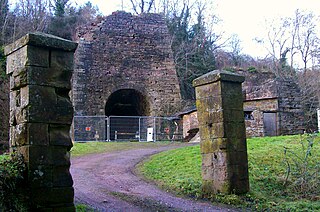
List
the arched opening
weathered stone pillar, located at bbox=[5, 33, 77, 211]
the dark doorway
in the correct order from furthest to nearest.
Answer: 1. the arched opening
2. the dark doorway
3. weathered stone pillar, located at bbox=[5, 33, 77, 211]

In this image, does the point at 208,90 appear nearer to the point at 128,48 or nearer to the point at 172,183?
the point at 172,183

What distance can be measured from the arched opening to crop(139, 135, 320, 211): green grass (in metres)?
11.2

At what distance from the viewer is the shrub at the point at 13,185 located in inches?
195

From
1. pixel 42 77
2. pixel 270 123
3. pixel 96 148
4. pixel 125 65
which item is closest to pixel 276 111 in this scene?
pixel 270 123

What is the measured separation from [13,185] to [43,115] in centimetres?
104

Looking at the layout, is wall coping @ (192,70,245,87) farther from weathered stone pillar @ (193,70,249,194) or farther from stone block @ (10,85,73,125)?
stone block @ (10,85,73,125)

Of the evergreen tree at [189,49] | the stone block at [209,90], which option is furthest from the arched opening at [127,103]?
the stone block at [209,90]

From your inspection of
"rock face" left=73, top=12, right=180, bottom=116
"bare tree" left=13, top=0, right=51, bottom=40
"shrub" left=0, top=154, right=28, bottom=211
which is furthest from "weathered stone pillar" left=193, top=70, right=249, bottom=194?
"bare tree" left=13, top=0, right=51, bottom=40

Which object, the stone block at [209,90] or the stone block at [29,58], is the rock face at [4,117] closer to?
the stone block at [209,90]

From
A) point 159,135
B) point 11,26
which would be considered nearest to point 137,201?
point 159,135

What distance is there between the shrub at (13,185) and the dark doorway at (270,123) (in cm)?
1532

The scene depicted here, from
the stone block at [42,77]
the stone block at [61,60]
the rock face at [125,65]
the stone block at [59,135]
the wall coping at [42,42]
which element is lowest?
the stone block at [59,135]

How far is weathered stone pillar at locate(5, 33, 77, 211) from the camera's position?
541 centimetres

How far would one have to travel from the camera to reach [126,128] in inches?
865
